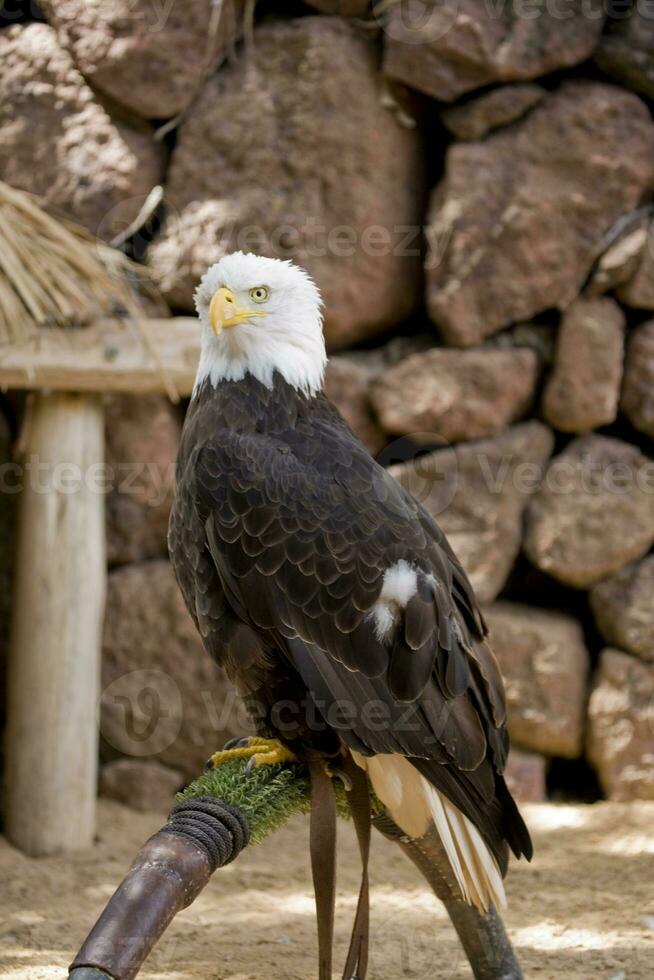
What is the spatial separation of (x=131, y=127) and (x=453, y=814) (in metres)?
2.51

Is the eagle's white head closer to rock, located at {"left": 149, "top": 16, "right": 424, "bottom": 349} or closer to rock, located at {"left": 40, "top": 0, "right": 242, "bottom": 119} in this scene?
rock, located at {"left": 149, "top": 16, "right": 424, "bottom": 349}

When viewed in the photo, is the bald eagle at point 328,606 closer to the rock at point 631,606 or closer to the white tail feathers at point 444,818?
the white tail feathers at point 444,818

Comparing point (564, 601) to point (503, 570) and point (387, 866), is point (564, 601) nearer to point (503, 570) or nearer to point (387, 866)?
point (503, 570)

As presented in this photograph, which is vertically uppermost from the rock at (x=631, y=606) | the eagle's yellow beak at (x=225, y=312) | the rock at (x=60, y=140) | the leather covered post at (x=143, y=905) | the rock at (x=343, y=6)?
the rock at (x=343, y=6)

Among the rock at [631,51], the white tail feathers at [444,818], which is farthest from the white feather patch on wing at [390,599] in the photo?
the rock at [631,51]

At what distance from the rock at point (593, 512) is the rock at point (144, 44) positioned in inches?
67.9

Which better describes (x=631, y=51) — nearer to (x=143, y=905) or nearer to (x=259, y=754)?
(x=259, y=754)

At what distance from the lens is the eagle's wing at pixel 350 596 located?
2.04 m

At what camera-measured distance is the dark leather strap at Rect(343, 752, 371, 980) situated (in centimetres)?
199

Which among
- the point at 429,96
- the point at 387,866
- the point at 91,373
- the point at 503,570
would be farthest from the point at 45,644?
the point at 429,96

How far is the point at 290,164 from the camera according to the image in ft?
11.6

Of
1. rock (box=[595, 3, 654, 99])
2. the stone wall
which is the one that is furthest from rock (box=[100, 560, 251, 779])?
rock (box=[595, 3, 654, 99])

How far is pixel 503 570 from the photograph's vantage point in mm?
3672

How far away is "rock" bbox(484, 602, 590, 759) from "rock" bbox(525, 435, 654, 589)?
21 cm
